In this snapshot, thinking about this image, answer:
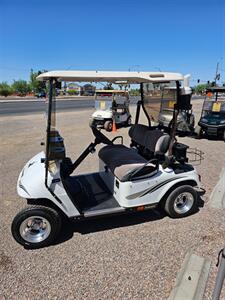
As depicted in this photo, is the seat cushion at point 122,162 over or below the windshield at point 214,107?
below

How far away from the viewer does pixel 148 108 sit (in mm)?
4461

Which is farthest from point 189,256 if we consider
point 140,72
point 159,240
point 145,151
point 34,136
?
point 34,136

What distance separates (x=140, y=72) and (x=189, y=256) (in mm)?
2188

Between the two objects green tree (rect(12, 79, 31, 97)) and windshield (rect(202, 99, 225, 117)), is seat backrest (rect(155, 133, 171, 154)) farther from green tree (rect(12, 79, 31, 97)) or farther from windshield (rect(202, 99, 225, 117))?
green tree (rect(12, 79, 31, 97))

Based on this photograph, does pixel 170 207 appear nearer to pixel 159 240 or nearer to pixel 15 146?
pixel 159 240

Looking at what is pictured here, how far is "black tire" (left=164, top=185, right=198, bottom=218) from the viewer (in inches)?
133

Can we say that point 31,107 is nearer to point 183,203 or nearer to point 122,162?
point 122,162

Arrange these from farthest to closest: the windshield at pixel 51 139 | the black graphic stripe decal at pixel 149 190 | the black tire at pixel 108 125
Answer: the black tire at pixel 108 125 → the black graphic stripe decal at pixel 149 190 → the windshield at pixel 51 139

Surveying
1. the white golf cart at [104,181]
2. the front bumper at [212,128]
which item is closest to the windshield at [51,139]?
the white golf cart at [104,181]

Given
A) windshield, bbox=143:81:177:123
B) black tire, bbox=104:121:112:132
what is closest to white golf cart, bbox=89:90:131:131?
black tire, bbox=104:121:112:132

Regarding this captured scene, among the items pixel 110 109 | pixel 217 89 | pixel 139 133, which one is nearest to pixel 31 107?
pixel 110 109

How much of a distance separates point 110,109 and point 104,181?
297 inches

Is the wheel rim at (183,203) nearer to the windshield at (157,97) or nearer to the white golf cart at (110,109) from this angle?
the windshield at (157,97)

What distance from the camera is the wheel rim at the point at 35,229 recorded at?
2.79 meters
